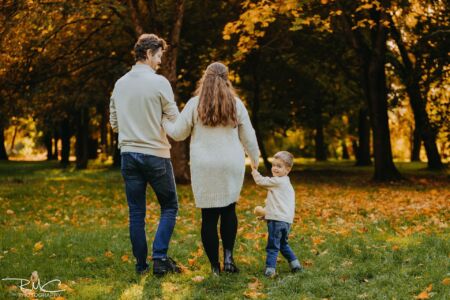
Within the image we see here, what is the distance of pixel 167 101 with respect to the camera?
5.86m

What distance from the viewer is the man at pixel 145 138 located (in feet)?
19.0

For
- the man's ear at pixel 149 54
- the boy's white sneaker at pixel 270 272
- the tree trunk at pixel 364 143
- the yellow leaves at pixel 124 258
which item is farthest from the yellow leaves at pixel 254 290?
the tree trunk at pixel 364 143

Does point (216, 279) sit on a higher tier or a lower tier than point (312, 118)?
lower

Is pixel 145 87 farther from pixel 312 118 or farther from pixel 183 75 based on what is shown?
pixel 312 118

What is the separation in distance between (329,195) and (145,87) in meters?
10.7

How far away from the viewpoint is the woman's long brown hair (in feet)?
18.3

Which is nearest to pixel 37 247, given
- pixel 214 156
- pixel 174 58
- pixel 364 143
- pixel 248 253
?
pixel 248 253

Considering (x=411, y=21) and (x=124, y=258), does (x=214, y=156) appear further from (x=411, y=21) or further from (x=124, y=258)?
(x=411, y=21)

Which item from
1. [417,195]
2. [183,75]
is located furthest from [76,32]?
[417,195]

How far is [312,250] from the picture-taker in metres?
7.29

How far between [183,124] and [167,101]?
30 centimetres

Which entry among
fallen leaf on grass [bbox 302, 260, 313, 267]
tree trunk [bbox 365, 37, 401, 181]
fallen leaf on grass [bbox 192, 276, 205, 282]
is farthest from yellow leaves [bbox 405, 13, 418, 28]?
fallen leaf on grass [bbox 192, 276, 205, 282]

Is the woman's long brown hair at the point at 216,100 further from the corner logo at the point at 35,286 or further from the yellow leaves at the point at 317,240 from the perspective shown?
the yellow leaves at the point at 317,240

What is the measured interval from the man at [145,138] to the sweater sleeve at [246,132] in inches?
26.6
